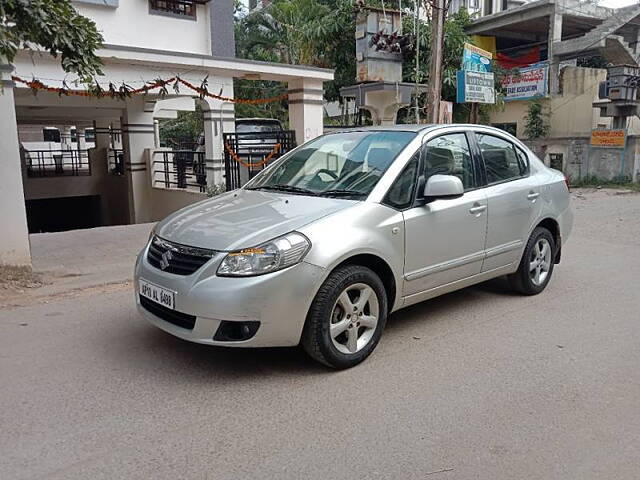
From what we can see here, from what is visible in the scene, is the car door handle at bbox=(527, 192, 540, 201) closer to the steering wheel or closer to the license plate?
the steering wheel

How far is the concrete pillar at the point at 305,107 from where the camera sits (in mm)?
12031

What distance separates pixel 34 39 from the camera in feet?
18.7

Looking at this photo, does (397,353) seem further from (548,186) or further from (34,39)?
(34,39)

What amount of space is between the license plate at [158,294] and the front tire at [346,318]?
0.89 m

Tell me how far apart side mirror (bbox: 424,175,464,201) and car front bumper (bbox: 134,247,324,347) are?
47.8 inches

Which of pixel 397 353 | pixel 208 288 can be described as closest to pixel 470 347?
pixel 397 353

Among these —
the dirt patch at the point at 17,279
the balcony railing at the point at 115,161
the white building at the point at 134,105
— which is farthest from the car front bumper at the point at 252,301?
the balcony railing at the point at 115,161

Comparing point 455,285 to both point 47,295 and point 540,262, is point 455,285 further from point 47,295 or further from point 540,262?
point 47,295

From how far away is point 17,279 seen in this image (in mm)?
6543

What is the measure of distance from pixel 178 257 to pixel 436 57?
7.84m

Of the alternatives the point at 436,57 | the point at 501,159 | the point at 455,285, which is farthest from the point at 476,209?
the point at 436,57

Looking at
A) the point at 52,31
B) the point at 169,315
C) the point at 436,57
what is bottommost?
the point at 169,315

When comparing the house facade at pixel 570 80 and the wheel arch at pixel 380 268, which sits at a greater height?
the house facade at pixel 570 80

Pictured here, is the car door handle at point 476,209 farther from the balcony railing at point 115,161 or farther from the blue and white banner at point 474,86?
the balcony railing at point 115,161
